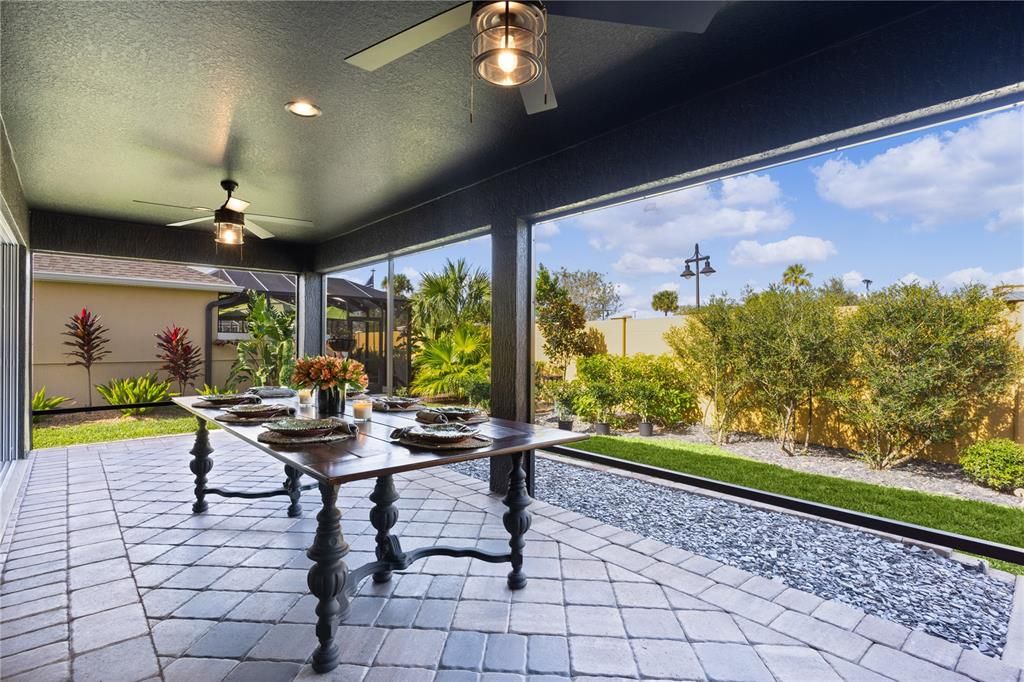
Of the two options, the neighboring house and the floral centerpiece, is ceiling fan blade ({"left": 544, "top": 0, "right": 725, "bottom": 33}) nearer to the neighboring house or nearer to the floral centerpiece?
the floral centerpiece

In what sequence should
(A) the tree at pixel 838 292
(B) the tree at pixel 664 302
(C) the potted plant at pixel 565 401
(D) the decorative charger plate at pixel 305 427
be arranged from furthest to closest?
(C) the potted plant at pixel 565 401 → (B) the tree at pixel 664 302 → (A) the tree at pixel 838 292 → (D) the decorative charger plate at pixel 305 427

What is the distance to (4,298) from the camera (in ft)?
13.8

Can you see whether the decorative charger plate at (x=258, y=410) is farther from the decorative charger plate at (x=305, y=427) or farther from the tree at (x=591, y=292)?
the tree at (x=591, y=292)

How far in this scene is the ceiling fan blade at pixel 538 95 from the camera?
1.88 m

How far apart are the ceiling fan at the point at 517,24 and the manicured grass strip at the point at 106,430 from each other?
250 inches

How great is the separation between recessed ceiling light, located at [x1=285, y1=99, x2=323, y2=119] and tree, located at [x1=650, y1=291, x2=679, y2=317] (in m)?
2.42

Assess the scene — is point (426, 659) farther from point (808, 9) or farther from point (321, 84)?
point (808, 9)

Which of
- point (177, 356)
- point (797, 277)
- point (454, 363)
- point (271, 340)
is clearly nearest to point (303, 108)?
point (454, 363)

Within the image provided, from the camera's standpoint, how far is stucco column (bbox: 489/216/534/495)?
3721 mm

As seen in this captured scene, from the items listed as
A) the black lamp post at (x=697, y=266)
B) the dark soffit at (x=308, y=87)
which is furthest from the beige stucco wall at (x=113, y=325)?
the black lamp post at (x=697, y=266)

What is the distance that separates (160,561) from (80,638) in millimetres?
696

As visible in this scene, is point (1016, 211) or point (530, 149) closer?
point (1016, 211)

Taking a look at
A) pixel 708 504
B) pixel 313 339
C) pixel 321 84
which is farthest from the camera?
pixel 313 339

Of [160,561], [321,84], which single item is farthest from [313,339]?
[321,84]
